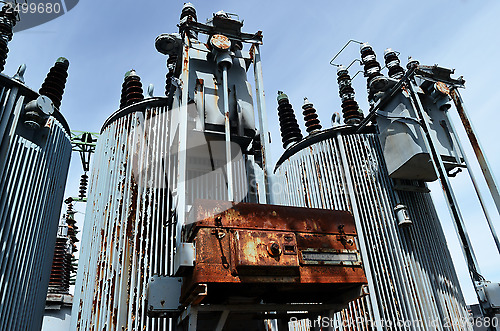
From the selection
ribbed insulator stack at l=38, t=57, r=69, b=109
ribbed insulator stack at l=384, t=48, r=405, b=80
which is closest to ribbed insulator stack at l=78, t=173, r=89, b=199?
ribbed insulator stack at l=38, t=57, r=69, b=109

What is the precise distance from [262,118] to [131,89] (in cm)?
600

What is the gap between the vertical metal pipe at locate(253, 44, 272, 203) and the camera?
21.5 ft

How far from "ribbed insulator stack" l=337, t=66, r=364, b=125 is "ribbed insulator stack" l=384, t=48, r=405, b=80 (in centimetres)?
161

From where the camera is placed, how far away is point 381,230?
11.3 meters

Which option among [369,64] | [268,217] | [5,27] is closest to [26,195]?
[5,27]

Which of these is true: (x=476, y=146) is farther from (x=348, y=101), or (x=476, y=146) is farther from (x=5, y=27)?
(x=5, y=27)

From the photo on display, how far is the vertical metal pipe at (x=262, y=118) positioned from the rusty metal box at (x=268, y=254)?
127 cm

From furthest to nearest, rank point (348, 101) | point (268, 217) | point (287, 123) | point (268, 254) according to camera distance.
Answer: point (287, 123)
point (348, 101)
point (268, 217)
point (268, 254)

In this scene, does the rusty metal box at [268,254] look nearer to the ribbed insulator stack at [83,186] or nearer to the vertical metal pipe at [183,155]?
the vertical metal pipe at [183,155]

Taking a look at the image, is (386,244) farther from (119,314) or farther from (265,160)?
(119,314)

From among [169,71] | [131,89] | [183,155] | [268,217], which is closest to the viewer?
[268,217]

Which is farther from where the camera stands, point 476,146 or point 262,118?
point 476,146

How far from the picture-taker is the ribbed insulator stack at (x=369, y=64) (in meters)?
14.2

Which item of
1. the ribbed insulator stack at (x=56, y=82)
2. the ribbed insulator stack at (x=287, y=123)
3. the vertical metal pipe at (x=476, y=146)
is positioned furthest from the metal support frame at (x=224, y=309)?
the ribbed insulator stack at (x=287, y=123)
